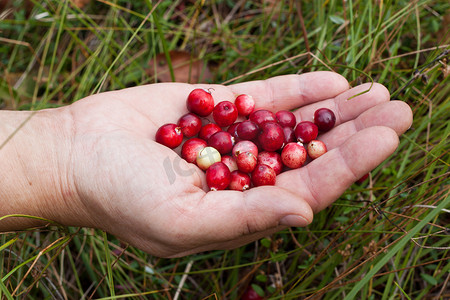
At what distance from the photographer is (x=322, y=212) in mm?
4207

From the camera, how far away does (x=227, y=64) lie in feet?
19.6

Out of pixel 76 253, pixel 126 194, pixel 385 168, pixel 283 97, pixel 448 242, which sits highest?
pixel 283 97

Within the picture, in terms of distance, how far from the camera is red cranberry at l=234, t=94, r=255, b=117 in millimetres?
4594

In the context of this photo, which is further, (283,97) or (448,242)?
(283,97)

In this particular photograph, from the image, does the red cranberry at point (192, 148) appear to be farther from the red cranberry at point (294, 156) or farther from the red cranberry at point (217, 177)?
the red cranberry at point (294, 156)

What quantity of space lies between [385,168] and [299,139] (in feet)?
3.79

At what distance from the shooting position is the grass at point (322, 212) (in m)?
3.68

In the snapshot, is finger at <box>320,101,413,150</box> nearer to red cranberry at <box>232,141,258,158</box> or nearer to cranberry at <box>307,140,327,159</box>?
cranberry at <box>307,140,327,159</box>

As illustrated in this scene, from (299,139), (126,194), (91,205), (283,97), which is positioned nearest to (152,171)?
(126,194)

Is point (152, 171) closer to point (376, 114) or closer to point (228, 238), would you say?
point (228, 238)

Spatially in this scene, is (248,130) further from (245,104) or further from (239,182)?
(239,182)

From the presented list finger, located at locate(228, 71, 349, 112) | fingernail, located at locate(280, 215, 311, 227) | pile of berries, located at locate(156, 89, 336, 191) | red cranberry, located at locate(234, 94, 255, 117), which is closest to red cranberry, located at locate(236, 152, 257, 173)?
pile of berries, located at locate(156, 89, 336, 191)

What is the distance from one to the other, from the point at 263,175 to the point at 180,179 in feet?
2.86

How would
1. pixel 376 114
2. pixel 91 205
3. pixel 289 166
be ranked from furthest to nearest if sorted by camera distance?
1. pixel 289 166
2. pixel 376 114
3. pixel 91 205
